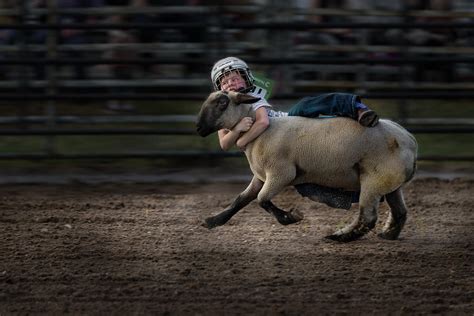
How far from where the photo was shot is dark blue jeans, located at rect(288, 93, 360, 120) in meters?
5.96

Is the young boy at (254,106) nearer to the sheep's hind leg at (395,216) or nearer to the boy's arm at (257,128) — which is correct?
the boy's arm at (257,128)

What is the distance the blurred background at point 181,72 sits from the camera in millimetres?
9453

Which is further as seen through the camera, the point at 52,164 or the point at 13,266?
the point at 52,164

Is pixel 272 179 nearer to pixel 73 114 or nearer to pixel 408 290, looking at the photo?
pixel 408 290

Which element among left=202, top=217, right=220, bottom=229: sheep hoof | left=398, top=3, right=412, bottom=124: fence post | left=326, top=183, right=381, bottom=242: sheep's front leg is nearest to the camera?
left=326, top=183, right=381, bottom=242: sheep's front leg

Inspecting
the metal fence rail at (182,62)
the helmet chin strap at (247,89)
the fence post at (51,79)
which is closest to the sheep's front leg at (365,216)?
the helmet chin strap at (247,89)

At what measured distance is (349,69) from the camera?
10.8 metres

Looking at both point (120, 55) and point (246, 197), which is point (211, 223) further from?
point (120, 55)

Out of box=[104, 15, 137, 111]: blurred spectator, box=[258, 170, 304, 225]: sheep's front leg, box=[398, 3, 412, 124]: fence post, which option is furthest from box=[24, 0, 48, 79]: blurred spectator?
box=[258, 170, 304, 225]: sheep's front leg

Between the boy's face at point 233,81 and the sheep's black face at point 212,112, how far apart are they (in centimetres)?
16

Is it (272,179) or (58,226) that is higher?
(272,179)

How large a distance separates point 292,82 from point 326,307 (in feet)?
17.6

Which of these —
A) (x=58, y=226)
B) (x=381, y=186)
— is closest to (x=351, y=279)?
(x=381, y=186)

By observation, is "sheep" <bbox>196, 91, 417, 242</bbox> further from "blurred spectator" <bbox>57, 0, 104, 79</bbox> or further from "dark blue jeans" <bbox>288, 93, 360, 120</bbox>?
"blurred spectator" <bbox>57, 0, 104, 79</bbox>
